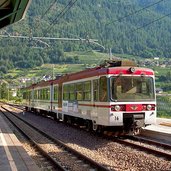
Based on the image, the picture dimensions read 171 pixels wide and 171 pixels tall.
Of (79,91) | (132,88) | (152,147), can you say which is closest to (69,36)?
(79,91)

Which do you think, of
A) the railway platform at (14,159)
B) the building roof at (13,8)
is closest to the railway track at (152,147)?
the railway platform at (14,159)

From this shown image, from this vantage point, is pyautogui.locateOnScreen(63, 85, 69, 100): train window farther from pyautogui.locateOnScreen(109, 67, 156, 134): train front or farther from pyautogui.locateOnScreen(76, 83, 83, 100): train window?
pyautogui.locateOnScreen(109, 67, 156, 134): train front

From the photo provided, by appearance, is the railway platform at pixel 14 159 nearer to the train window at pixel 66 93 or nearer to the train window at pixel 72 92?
the train window at pixel 72 92

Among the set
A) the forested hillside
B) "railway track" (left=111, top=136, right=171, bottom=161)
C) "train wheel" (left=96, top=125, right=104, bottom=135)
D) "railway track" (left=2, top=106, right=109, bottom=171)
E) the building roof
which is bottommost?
"railway track" (left=2, top=106, right=109, bottom=171)

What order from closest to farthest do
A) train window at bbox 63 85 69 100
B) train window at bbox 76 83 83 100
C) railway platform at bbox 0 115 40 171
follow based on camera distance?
railway platform at bbox 0 115 40 171 < train window at bbox 76 83 83 100 < train window at bbox 63 85 69 100

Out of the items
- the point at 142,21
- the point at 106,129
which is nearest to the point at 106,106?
the point at 106,129

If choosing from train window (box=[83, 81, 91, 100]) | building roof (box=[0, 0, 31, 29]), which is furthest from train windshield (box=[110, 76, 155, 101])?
building roof (box=[0, 0, 31, 29])

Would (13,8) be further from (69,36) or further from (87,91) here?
(69,36)

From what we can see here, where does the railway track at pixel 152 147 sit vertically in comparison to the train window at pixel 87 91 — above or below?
below

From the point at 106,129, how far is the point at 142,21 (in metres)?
172

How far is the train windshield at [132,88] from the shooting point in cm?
1619

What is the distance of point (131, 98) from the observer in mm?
16344

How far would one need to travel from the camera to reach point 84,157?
12.4m

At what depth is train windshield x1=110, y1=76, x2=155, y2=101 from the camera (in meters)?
16.2
